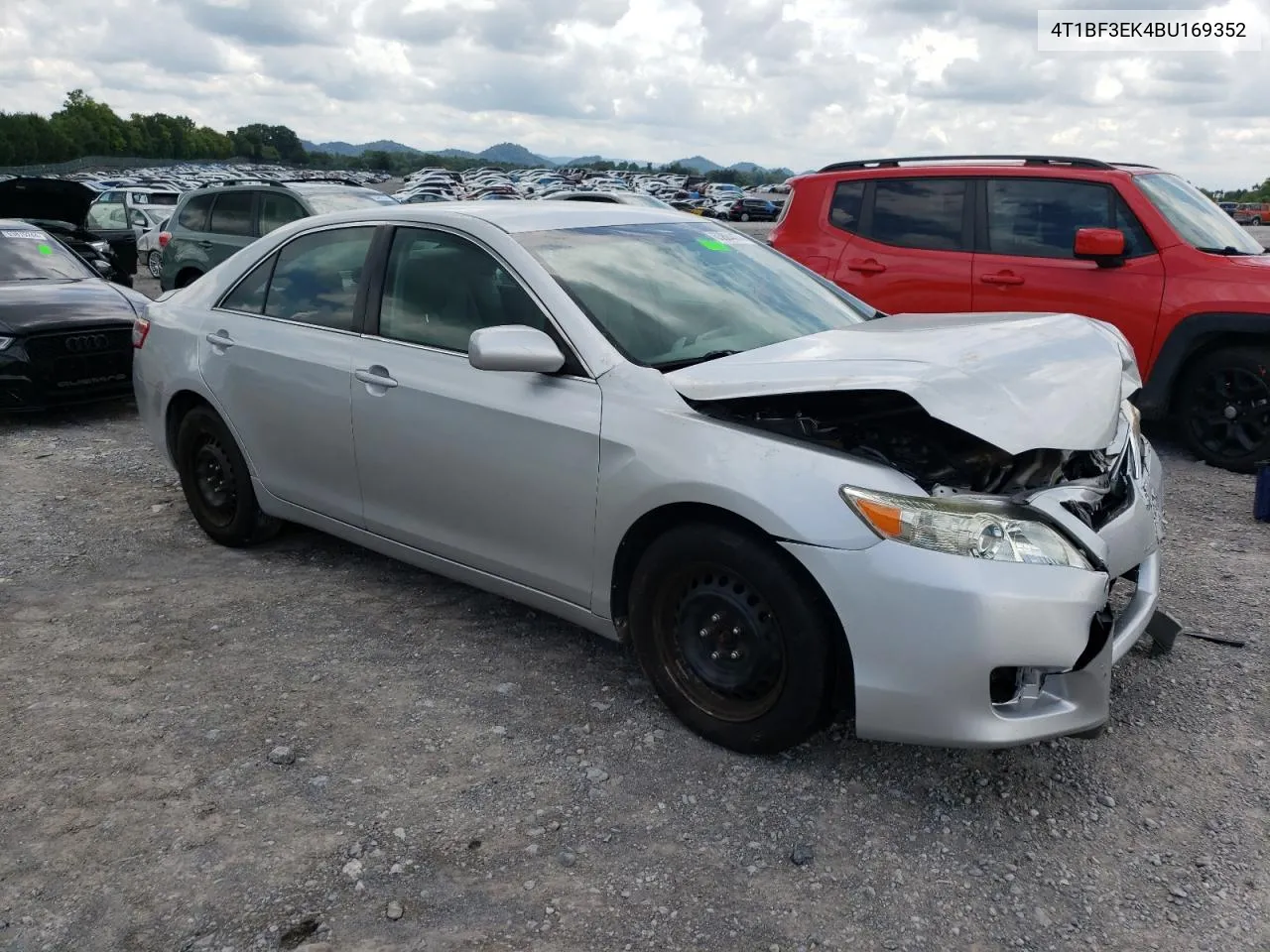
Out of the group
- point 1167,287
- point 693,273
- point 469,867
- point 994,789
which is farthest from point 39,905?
point 1167,287

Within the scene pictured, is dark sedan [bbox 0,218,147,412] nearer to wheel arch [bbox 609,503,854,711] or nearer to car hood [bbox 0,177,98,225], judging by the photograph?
car hood [bbox 0,177,98,225]

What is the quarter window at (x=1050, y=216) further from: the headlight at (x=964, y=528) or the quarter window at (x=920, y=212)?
the headlight at (x=964, y=528)

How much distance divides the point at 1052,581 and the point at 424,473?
2.19 metres

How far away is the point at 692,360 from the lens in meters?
3.49

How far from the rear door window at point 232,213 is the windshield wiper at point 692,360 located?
27.8 feet

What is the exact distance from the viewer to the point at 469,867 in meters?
2.75

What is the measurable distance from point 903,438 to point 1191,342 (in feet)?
13.9

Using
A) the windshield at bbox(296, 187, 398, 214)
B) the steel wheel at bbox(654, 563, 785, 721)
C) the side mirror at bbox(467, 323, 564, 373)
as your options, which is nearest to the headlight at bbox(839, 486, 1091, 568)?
the steel wheel at bbox(654, 563, 785, 721)

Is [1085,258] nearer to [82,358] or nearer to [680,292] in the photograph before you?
[680,292]

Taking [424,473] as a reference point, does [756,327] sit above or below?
above

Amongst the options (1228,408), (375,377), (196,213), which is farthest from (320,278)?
(196,213)

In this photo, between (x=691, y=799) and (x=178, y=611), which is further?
(x=178, y=611)

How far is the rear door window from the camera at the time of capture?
10758mm

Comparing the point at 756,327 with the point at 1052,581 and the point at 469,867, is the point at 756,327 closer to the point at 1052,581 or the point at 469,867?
the point at 1052,581
